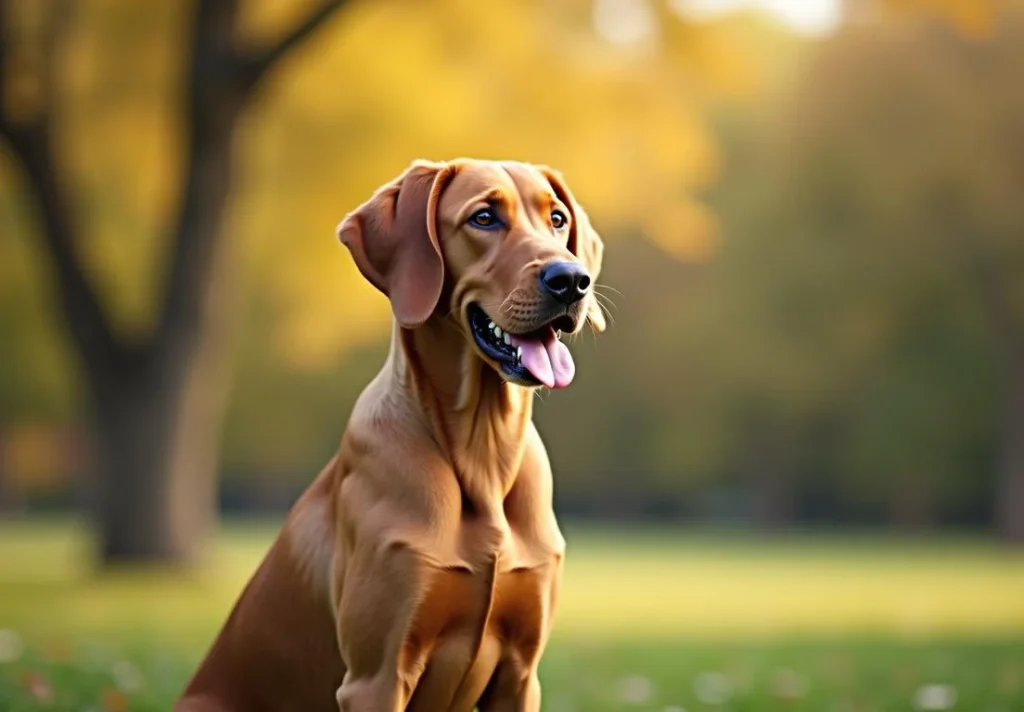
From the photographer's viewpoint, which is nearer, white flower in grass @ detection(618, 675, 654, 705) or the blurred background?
white flower in grass @ detection(618, 675, 654, 705)

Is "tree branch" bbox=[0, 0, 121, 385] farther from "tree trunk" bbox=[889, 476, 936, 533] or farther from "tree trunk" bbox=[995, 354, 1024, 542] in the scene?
"tree trunk" bbox=[889, 476, 936, 533]

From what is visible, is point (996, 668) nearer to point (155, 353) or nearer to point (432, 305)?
point (432, 305)

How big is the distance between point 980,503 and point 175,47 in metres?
20.3

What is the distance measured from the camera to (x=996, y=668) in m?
8.13

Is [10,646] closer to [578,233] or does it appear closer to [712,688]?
[712,688]

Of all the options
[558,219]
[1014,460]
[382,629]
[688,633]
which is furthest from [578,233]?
[1014,460]

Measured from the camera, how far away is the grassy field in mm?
6977

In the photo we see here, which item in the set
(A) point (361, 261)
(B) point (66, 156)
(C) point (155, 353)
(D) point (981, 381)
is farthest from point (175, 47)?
(D) point (981, 381)

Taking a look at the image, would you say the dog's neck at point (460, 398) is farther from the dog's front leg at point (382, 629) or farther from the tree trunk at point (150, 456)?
the tree trunk at point (150, 456)

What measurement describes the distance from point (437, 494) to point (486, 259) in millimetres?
655

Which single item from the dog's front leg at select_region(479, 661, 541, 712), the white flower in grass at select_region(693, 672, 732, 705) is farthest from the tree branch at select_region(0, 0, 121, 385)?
the dog's front leg at select_region(479, 661, 541, 712)

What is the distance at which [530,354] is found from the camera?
3.87m

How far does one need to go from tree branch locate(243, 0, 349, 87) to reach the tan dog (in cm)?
987

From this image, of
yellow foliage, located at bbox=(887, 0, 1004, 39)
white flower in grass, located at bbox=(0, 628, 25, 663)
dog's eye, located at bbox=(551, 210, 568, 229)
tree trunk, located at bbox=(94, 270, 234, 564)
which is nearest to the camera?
dog's eye, located at bbox=(551, 210, 568, 229)
